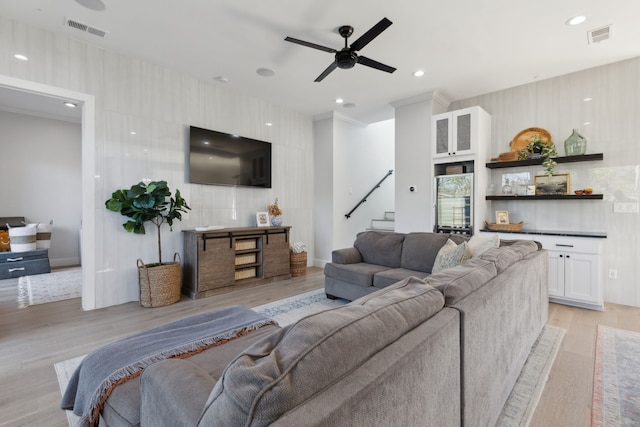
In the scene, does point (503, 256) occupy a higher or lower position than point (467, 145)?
lower

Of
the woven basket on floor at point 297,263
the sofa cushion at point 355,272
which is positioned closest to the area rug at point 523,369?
the sofa cushion at point 355,272

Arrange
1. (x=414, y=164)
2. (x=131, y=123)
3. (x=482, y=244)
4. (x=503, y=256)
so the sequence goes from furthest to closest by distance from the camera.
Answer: (x=414, y=164) → (x=131, y=123) → (x=482, y=244) → (x=503, y=256)

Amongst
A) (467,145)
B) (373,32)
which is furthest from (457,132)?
(373,32)

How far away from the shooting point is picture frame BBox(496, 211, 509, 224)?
14.0 ft

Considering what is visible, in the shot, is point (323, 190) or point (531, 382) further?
point (323, 190)

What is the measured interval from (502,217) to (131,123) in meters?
5.10

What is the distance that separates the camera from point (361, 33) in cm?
306

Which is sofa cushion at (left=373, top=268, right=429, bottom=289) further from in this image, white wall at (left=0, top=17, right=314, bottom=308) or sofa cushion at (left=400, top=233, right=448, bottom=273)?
white wall at (left=0, top=17, right=314, bottom=308)

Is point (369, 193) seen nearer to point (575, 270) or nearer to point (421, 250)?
point (421, 250)

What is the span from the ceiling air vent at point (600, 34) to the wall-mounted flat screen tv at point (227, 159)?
4.16 metres

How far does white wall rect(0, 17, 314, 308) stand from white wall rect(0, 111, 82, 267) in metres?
3.36

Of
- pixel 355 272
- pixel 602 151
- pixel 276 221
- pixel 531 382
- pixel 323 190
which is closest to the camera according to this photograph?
pixel 531 382

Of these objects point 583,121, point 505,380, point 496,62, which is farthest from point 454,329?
point 583,121

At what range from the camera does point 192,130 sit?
405 centimetres
